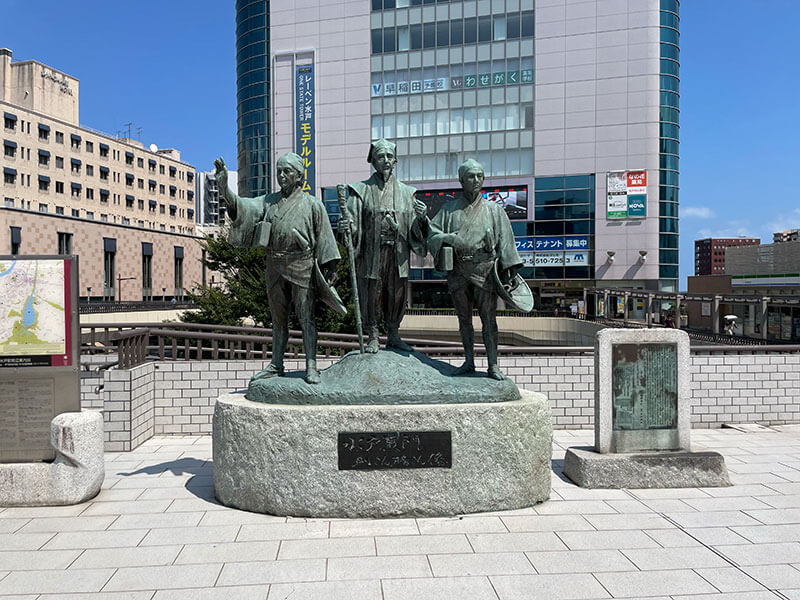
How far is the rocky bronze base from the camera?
211 inches

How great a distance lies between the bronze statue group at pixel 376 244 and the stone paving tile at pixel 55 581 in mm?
2216

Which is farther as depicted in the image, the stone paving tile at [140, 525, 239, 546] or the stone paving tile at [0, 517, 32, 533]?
the stone paving tile at [0, 517, 32, 533]

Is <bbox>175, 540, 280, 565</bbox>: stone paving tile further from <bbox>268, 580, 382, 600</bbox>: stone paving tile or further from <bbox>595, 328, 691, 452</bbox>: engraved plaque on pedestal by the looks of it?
<bbox>595, 328, 691, 452</bbox>: engraved plaque on pedestal

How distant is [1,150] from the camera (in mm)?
44250

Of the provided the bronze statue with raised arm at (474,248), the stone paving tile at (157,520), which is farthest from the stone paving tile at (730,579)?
the stone paving tile at (157,520)

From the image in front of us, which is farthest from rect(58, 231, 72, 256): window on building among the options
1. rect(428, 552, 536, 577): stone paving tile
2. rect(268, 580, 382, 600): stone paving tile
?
rect(428, 552, 536, 577): stone paving tile

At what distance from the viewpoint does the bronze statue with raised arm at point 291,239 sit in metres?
5.57

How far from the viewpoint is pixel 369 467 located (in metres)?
5.20

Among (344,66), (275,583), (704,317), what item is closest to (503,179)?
(344,66)

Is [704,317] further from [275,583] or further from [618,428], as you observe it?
[275,583]

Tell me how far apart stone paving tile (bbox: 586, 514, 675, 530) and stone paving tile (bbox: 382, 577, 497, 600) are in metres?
1.53

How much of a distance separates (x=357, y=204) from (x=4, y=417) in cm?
397

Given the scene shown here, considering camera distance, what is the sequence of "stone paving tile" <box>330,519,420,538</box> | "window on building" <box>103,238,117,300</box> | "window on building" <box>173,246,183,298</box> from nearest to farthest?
"stone paving tile" <box>330,519,420,538</box>
"window on building" <box>103,238,117,300</box>
"window on building" <box>173,246,183,298</box>

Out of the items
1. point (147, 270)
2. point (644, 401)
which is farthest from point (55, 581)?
point (147, 270)
